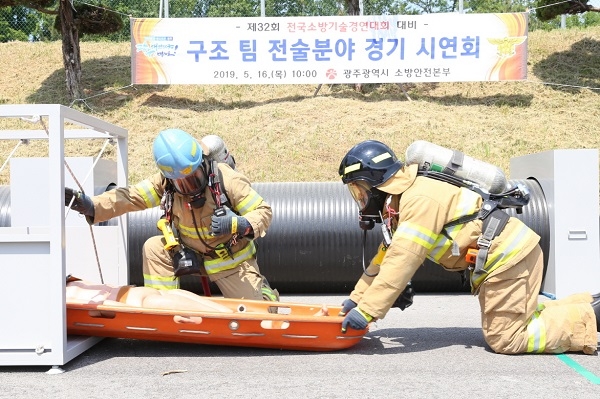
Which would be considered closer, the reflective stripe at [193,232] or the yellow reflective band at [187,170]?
the yellow reflective band at [187,170]

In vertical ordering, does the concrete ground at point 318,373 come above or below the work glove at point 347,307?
below

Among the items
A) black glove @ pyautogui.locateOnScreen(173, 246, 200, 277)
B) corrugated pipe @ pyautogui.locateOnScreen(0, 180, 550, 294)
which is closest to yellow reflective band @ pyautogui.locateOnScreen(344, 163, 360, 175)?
black glove @ pyautogui.locateOnScreen(173, 246, 200, 277)

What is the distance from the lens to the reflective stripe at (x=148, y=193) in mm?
5266

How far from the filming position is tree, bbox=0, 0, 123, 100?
1558 cm

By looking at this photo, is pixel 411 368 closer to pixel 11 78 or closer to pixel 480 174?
pixel 480 174

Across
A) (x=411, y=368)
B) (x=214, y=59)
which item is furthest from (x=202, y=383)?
(x=214, y=59)

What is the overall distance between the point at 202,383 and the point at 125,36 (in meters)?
26.3

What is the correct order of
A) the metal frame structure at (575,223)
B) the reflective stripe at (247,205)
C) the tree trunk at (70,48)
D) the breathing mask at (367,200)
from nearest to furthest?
the breathing mask at (367,200) → the reflective stripe at (247,205) → the metal frame structure at (575,223) → the tree trunk at (70,48)

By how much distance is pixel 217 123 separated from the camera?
1509cm

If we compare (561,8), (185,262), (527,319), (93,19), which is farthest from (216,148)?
(561,8)

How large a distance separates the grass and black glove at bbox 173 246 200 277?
7.71 metres

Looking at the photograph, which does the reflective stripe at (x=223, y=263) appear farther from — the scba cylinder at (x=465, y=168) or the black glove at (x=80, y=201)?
the scba cylinder at (x=465, y=168)

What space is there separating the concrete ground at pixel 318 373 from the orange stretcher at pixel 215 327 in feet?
0.36

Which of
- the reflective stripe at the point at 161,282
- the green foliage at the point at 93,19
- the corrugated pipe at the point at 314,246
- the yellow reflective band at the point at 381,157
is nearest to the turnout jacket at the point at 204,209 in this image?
the reflective stripe at the point at 161,282
